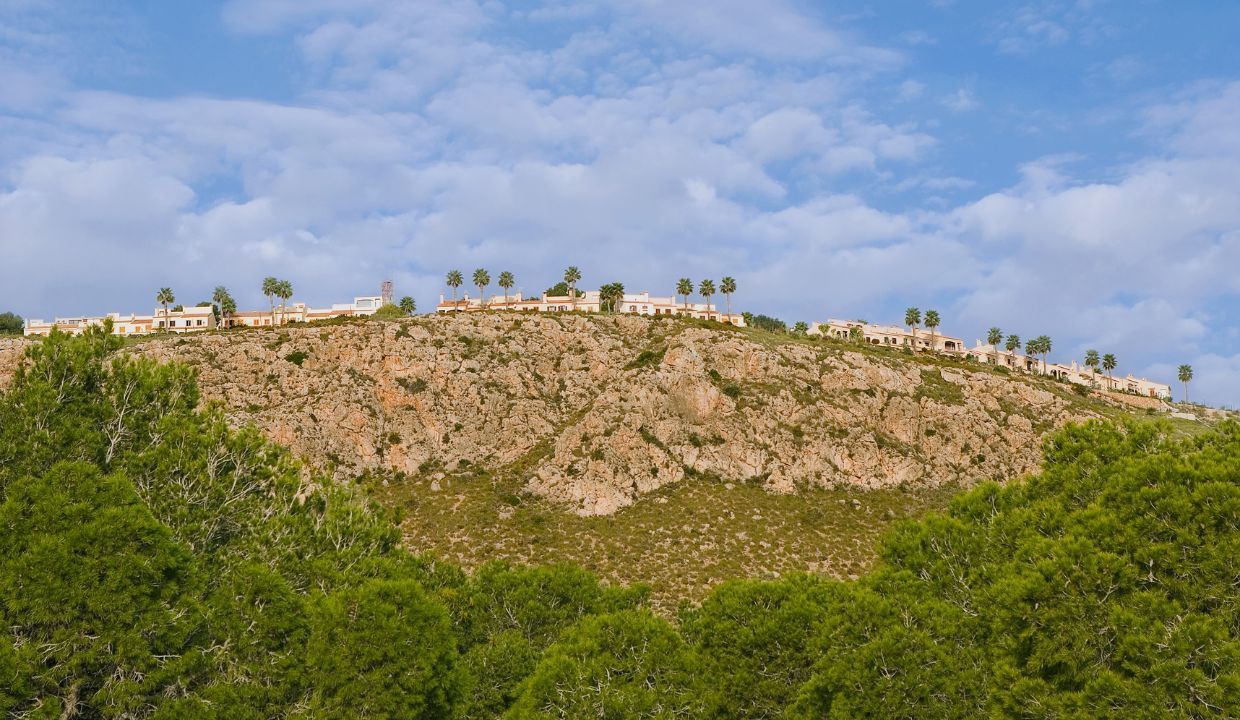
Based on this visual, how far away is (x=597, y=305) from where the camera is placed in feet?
494

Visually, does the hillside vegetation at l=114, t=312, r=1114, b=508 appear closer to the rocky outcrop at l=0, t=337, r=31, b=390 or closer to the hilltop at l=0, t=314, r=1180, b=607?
the hilltop at l=0, t=314, r=1180, b=607

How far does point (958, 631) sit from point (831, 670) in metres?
4.77

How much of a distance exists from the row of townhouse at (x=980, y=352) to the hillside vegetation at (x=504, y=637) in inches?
4770

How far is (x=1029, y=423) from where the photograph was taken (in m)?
98.0

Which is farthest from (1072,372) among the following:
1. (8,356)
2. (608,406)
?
(8,356)

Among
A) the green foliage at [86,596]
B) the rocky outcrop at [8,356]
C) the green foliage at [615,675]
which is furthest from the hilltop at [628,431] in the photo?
the green foliage at [86,596]

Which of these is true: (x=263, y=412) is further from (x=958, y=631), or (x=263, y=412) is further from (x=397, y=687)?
(x=958, y=631)

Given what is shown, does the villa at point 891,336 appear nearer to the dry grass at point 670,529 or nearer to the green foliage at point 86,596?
the dry grass at point 670,529

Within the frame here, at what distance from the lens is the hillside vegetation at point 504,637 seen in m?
22.9

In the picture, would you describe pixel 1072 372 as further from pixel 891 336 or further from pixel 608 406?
pixel 608 406

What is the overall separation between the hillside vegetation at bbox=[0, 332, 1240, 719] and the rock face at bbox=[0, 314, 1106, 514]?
49.9m

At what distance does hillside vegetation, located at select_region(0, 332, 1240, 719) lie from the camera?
901 inches


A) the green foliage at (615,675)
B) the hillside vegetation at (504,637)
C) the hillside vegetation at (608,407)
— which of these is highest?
the hillside vegetation at (608,407)

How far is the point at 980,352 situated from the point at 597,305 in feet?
221
